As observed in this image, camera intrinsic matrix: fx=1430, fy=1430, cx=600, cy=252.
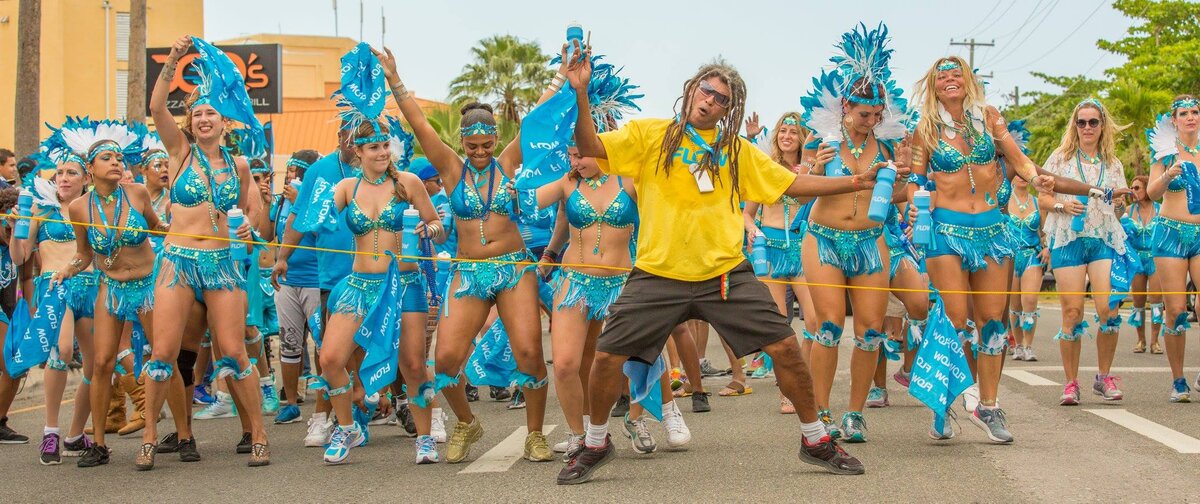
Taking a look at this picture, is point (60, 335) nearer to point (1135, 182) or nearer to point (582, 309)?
point (582, 309)

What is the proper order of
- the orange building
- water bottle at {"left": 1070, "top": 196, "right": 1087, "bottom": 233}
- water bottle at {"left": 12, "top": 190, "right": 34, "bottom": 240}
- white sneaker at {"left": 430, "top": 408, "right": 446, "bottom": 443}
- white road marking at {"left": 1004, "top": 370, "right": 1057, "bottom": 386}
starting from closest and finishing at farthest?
white sneaker at {"left": 430, "top": 408, "right": 446, "bottom": 443}, water bottle at {"left": 12, "top": 190, "right": 34, "bottom": 240}, water bottle at {"left": 1070, "top": 196, "right": 1087, "bottom": 233}, white road marking at {"left": 1004, "top": 370, "right": 1057, "bottom": 386}, the orange building

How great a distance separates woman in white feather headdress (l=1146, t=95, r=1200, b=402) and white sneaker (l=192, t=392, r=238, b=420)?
731 cm

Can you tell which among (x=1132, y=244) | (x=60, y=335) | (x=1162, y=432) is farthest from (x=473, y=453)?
(x=1132, y=244)

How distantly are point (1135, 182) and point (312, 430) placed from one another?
27.4 ft

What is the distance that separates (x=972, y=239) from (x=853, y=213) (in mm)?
730

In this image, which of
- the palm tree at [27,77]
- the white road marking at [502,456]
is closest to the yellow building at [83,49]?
the palm tree at [27,77]

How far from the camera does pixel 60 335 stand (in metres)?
9.34

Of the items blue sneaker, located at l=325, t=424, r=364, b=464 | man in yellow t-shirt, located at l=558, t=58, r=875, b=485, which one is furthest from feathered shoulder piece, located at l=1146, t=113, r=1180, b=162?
blue sneaker, located at l=325, t=424, r=364, b=464

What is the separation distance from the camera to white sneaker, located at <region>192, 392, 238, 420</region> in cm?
1134

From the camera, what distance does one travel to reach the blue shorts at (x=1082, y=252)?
10.6 m

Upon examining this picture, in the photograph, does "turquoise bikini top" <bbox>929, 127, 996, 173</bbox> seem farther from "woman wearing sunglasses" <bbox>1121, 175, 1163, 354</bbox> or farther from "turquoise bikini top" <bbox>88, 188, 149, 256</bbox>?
"turquoise bikini top" <bbox>88, 188, 149, 256</bbox>

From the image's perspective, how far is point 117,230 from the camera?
28.1ft

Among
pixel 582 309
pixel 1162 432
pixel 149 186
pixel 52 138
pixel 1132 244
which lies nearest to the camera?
pixel 582 309

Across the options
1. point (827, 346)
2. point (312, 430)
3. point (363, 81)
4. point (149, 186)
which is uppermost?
point (363, 81)
